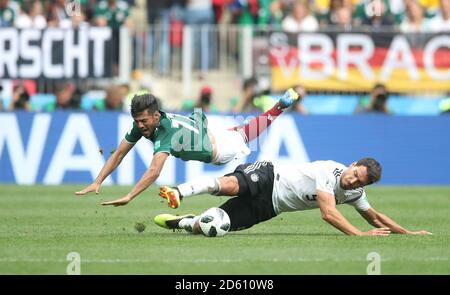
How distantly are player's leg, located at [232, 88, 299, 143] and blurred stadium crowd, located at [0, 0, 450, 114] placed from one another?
8554 millimetres

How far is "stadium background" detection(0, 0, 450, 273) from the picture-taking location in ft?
83.2

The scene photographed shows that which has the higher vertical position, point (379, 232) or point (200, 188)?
point (200, 188)

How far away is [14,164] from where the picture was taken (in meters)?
25.2

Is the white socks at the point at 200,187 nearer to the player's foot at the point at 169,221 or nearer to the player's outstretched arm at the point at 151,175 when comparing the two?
the player's outstretched arm at the point at 151,175

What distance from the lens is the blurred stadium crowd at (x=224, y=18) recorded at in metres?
26.5

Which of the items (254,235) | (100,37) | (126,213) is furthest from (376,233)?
(100,37)

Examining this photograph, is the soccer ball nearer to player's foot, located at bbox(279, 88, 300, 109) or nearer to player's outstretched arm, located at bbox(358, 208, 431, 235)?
player's outstretched arm, located at bbox(358, 208, 431, 235)

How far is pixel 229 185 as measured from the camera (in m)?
14.6

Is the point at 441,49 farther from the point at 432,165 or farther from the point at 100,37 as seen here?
the point at 100,37

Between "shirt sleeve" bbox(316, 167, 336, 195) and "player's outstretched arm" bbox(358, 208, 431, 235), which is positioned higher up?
"shirt sleeve" bbox(316, 167, 336, 195)

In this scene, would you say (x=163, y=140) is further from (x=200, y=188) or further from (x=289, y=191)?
(x=289, y=191)

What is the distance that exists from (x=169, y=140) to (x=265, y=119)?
286 centimetres

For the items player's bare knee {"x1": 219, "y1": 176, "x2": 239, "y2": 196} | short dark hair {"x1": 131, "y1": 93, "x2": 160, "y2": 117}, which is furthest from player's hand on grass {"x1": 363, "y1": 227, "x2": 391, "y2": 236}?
short dark hair {"x1": 131, "y1": 93, "x2": 160, "y2": 117}

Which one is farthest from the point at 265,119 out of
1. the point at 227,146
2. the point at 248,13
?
the point at 248,13
